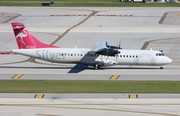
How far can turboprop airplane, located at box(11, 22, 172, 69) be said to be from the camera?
57969 mm

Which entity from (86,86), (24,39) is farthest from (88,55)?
(86,86)

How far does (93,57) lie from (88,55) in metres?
0.64

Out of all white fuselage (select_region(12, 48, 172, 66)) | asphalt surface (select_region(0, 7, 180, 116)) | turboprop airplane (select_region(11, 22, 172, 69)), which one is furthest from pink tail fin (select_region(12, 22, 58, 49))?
asphalt surface (select_region(0, 7, 180, 116))

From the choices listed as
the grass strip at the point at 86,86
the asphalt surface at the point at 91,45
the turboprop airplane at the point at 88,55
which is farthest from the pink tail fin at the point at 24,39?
the grass strip at the point at 86,86

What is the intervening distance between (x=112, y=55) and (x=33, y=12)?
5935 centimetres

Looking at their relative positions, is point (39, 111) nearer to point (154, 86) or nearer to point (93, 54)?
point (154, 86)

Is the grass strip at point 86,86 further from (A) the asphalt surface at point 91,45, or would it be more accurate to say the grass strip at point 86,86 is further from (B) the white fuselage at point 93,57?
(B) the white fuselage at point 93,57

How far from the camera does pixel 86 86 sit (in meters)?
48.9

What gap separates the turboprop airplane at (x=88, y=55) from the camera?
57969mm

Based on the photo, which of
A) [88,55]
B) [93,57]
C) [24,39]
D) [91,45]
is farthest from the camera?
[91,45]

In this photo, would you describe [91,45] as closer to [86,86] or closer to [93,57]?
[93,57]

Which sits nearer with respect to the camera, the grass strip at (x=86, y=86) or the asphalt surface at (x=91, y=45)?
the asphalt surface at (x=91, y=45)

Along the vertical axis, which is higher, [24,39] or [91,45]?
[24,39]

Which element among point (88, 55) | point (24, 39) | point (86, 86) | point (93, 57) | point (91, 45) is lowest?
point (91, 45)
